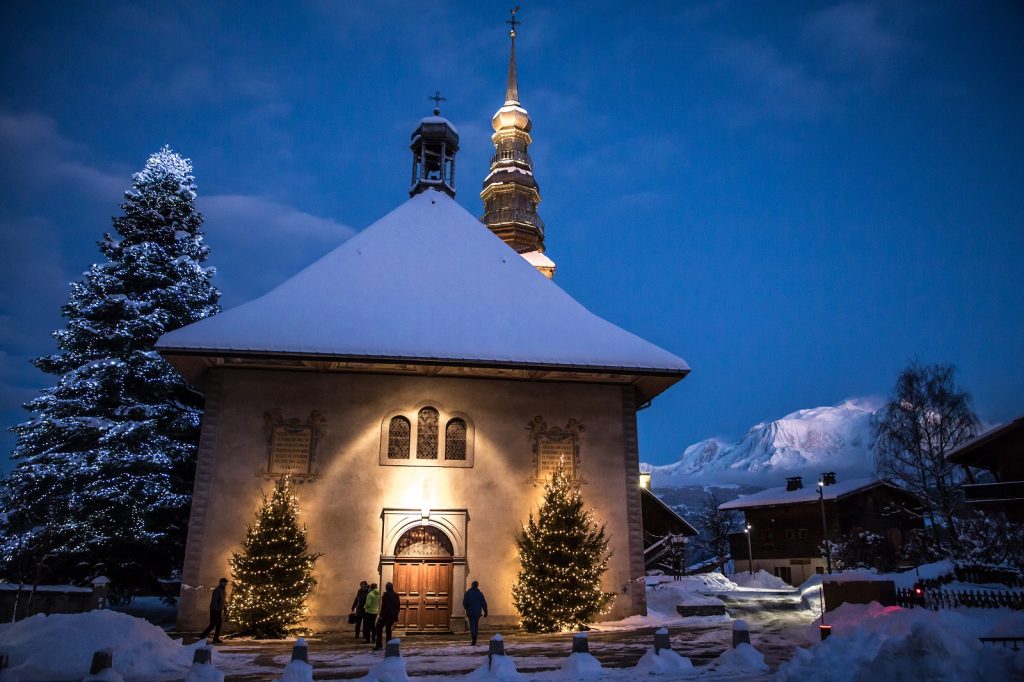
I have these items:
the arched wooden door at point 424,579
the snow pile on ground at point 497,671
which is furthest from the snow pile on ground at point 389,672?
the arched wooden door at point 424,579

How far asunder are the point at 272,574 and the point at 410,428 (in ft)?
17.0

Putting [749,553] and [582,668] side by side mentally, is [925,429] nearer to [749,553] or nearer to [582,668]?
[749,553]

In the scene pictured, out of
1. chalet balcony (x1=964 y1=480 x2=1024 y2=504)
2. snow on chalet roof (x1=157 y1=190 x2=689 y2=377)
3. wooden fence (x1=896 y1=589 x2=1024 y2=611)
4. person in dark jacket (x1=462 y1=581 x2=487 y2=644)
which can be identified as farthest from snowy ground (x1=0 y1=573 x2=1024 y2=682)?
chalet balcony (x1=964 y1=480 x2=1024 y2=504)

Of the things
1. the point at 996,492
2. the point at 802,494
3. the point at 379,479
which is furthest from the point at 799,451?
the point at 379,479

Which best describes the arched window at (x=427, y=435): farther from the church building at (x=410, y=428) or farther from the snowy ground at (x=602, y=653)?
the snowy ground at (x=602, y=653)

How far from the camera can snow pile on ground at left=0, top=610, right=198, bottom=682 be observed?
A: 1071 centimetres

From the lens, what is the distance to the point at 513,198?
4450cm

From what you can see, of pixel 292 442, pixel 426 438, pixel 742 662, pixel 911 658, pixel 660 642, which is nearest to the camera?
pixel 911 658

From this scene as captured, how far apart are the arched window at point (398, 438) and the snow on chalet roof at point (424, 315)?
2473mm

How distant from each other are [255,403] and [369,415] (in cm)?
315

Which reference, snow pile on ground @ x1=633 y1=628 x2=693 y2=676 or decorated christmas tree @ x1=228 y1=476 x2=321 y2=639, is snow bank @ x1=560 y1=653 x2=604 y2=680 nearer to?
snow pile on ground @ x1=633 y1=628 x2=693 y2=676

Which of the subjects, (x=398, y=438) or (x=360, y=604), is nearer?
(x=360, y=604)

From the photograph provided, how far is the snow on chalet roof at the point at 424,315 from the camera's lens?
59.8 feet

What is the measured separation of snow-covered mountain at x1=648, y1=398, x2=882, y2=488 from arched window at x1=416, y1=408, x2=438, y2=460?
361 feet
